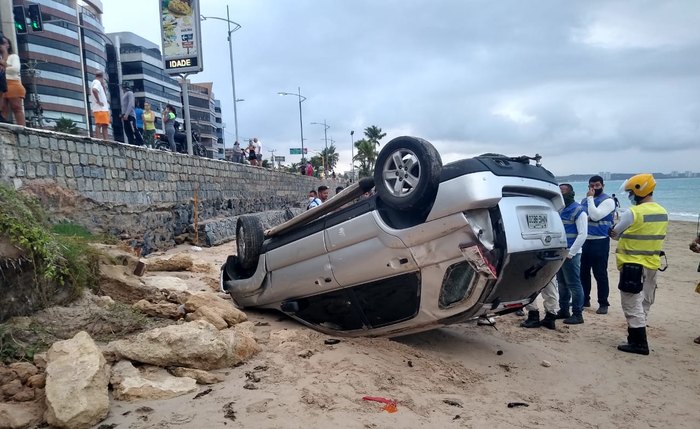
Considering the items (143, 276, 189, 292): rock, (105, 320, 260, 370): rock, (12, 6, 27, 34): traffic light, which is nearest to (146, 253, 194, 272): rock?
(143, 276, 189, 292): rock

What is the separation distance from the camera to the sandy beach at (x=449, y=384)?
3008mm

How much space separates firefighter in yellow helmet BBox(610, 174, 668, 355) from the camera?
4.83 meters

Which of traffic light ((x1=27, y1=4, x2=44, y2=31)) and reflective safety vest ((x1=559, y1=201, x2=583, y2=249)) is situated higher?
traffic light ((x1=27, y1=4, x2=44, y2=31))

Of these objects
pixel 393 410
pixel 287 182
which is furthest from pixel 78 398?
pixel 287 182

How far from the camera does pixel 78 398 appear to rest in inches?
109

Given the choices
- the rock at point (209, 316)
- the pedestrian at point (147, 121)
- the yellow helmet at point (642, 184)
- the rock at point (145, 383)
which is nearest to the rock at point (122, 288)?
the rock at point (209, 316)

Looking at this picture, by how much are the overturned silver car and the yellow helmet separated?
1.37 m

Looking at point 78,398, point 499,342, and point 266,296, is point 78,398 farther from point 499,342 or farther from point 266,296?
point 499,342

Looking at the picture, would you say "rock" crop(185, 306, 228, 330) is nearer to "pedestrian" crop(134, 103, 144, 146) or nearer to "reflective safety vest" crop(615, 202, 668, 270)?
"reflective safety vest" crop(615, 202, 668, 270)

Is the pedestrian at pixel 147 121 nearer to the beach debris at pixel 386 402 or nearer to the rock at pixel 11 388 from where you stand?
the rock at pixel 11 388

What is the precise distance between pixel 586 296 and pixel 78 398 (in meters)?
6.56

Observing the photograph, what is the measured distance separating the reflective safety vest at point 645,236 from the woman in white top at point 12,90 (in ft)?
29.4

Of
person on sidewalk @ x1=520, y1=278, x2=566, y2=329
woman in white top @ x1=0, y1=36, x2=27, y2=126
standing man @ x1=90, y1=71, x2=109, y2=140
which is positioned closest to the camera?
person on sidewalk @ x1=520, y1=278, x2=566, y2=329

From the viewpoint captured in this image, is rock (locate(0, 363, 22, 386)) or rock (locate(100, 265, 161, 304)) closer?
rock (locate(0, 363, 22, 386))
